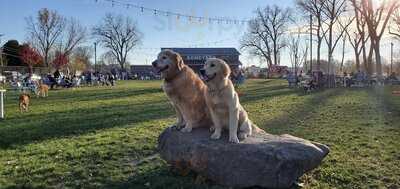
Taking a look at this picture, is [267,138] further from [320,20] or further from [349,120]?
[320,20]

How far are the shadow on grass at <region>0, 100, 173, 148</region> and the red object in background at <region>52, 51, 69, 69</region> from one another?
5426 centimetres

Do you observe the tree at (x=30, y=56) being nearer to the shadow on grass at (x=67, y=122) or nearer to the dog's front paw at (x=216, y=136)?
the shadow on grass at (x=67, y=122)

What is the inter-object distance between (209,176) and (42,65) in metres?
71.0

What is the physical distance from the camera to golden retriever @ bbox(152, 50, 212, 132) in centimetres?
639

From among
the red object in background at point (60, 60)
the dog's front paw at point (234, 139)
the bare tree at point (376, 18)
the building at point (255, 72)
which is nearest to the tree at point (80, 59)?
the red object in background at point (60, 60)

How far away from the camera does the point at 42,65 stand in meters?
71.2

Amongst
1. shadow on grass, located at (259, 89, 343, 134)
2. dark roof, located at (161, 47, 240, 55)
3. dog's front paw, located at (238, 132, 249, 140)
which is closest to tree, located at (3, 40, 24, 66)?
dark roof, located at (161, 47, 240, 55)

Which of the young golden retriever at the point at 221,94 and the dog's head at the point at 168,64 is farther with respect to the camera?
the dog's head at the point at 168,64

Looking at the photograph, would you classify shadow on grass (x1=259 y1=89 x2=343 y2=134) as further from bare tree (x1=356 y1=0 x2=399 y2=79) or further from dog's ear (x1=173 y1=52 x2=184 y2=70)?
bare tree (x1=356 y1=0 x2=399 y2=79)

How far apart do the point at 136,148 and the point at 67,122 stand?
5005 mm

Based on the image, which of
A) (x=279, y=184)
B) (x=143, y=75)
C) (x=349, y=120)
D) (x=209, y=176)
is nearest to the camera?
(x=279, y=184)

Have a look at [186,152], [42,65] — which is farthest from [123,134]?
[42,65]

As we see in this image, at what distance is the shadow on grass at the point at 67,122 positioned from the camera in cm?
1033

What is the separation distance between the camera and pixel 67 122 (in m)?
12.8
